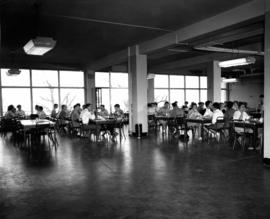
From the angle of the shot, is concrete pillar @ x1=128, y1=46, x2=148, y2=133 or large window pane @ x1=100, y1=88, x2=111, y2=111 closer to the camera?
concrete pillar @ x1=128, y1=46, x2=148, y2=133

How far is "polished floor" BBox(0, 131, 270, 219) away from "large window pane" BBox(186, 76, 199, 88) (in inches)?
402

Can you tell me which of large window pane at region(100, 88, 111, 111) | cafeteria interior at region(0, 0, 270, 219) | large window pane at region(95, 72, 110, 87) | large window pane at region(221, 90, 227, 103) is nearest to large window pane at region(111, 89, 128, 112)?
large window pane at region(100, 88, 111, 111)

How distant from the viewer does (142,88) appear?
28.3 feet

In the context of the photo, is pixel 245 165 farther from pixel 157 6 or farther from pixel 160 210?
pixel 157 6

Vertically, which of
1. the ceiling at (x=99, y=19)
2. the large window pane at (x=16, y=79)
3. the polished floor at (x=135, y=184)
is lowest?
the polished floor at (x=135, y=184)

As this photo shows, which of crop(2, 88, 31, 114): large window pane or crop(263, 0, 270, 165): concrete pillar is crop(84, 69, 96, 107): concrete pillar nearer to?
crop(2, 88, 31, 114): large window pane

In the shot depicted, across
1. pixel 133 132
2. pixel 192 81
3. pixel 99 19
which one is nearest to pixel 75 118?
pixel 133 132

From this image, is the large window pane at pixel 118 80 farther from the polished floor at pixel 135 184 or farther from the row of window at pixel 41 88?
the polished floor at pixel 135 184

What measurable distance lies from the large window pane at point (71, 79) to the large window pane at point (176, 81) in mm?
5268

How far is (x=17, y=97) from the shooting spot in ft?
38.4

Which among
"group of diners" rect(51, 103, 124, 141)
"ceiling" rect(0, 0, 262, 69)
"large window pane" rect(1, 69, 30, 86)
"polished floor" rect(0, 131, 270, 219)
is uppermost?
"ceiling" rect(0, 0, 262, 69)

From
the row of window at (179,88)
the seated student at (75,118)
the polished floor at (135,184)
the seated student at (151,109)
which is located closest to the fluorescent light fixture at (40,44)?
the polished floor at (135,184)

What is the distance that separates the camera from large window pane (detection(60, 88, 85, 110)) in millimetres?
12648

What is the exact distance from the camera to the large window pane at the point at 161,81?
49.5ft
